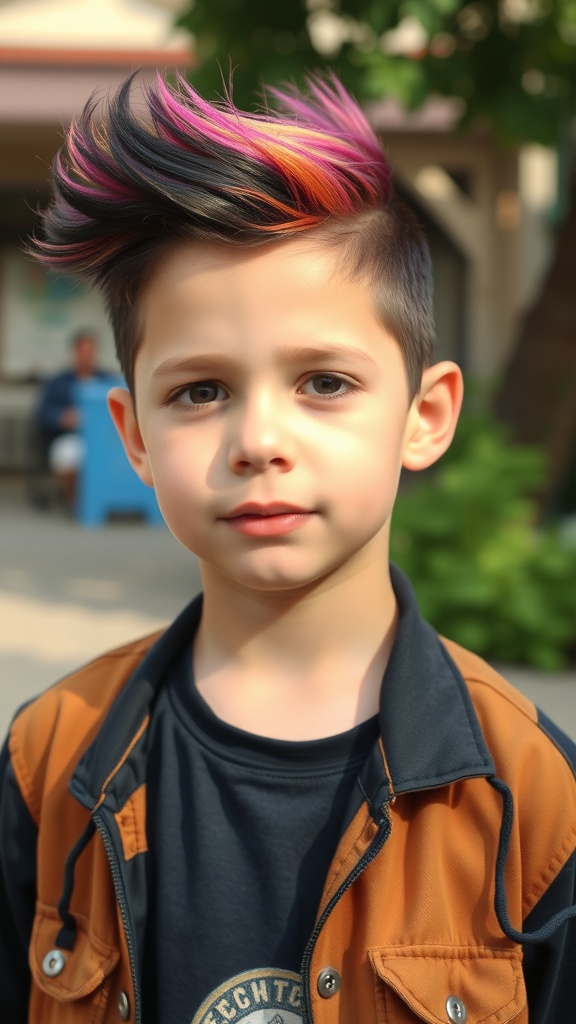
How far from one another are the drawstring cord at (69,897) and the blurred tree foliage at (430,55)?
11.5 feet

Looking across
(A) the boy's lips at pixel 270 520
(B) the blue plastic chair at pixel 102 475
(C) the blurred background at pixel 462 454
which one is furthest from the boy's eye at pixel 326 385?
(B) the blue plastic chair at pixel 102 475

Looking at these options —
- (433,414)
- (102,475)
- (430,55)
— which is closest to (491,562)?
(430,55)

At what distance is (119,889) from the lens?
1.26m

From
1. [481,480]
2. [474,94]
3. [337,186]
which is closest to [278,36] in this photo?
[474,94]

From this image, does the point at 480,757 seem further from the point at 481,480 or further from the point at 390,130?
the point at 390,130

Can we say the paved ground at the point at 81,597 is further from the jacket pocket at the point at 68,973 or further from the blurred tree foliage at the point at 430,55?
the jacket pocket at the point at 68,973

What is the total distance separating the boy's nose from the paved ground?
2.74 meters

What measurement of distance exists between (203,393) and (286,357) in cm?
11

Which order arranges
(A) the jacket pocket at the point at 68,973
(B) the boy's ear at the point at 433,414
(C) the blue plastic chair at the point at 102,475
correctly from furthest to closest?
(C) the blue plastic chair at the point at 102,475
(B) the boy's ear at the point at 433,414
(A) the jacket pocket at the point at 68,973

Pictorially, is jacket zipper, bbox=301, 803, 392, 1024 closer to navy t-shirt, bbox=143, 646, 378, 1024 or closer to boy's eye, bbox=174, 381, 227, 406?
navy t-shirt, bbox=143, 646, 378, 1024

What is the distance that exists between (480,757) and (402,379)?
0.43 meters

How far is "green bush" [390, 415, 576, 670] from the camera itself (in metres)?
4.48

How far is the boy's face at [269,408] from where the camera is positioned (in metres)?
1.18

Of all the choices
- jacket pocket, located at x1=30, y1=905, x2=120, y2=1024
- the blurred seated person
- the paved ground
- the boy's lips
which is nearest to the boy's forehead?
the boy's lips
